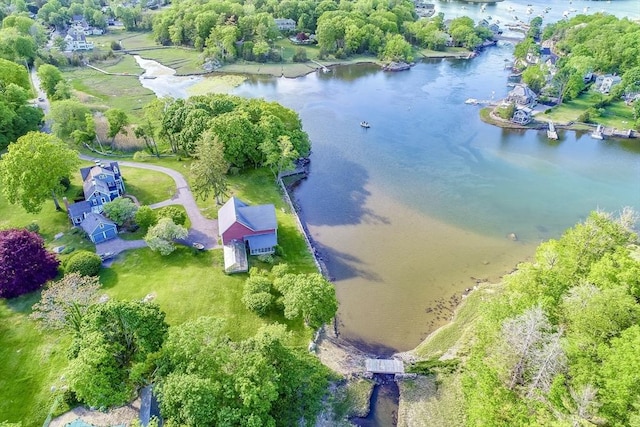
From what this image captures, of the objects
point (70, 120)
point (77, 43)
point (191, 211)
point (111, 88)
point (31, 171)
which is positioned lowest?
point (191, 211)

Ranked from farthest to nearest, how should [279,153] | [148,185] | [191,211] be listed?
[279,153] → [148,185] → [191,211]

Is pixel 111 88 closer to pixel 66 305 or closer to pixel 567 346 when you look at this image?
pixel 66 305

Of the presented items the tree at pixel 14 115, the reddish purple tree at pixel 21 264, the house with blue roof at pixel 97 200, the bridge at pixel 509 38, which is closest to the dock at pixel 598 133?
the bridge at pixel 509 38

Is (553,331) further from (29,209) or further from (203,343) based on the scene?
(29,209)

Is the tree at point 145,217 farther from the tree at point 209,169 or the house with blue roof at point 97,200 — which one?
the tree at point 209,169

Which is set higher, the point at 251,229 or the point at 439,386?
the point at 251,229

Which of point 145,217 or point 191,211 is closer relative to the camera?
point 145,217

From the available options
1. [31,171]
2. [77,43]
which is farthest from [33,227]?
[77,43]

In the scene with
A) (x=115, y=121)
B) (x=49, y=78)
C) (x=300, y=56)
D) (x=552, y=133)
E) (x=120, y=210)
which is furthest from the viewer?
(x=300, y=56)
